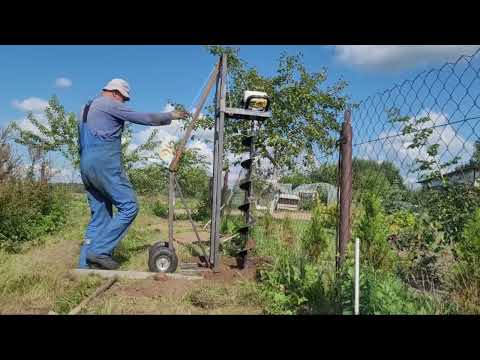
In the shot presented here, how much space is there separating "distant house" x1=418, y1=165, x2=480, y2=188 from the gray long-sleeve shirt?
10.8 ft

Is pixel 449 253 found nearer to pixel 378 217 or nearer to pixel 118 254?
pixel 378 217

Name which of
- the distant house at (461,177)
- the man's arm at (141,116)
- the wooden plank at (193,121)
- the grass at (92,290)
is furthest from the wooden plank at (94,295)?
the distant house at (461,177)

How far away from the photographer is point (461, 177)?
5.00m

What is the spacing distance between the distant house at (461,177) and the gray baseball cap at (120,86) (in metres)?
3.84

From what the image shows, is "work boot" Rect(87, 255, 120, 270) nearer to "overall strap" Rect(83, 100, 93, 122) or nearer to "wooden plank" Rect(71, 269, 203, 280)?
"wooden plank" Rect(71, 269, 203, 280)

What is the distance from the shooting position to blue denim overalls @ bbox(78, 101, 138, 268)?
4914 mm

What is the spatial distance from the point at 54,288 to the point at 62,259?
177cm

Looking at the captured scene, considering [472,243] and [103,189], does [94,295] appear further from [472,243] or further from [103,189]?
[472,243]

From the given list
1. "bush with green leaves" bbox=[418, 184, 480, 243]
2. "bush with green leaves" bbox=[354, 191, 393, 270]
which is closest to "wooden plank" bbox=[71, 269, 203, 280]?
"bush with green leaves" bbox=[354, 191, 393, 270]

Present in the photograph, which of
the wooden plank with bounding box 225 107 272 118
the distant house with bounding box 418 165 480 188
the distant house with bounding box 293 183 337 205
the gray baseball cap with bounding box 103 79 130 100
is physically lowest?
the distant house with bounding box 418 165 480 188

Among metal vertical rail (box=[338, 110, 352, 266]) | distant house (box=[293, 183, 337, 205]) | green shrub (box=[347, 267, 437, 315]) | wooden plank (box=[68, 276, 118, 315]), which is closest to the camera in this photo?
green shrub (box=[347, 267, 437, 315])

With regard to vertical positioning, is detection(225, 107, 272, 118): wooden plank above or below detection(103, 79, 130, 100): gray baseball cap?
below
